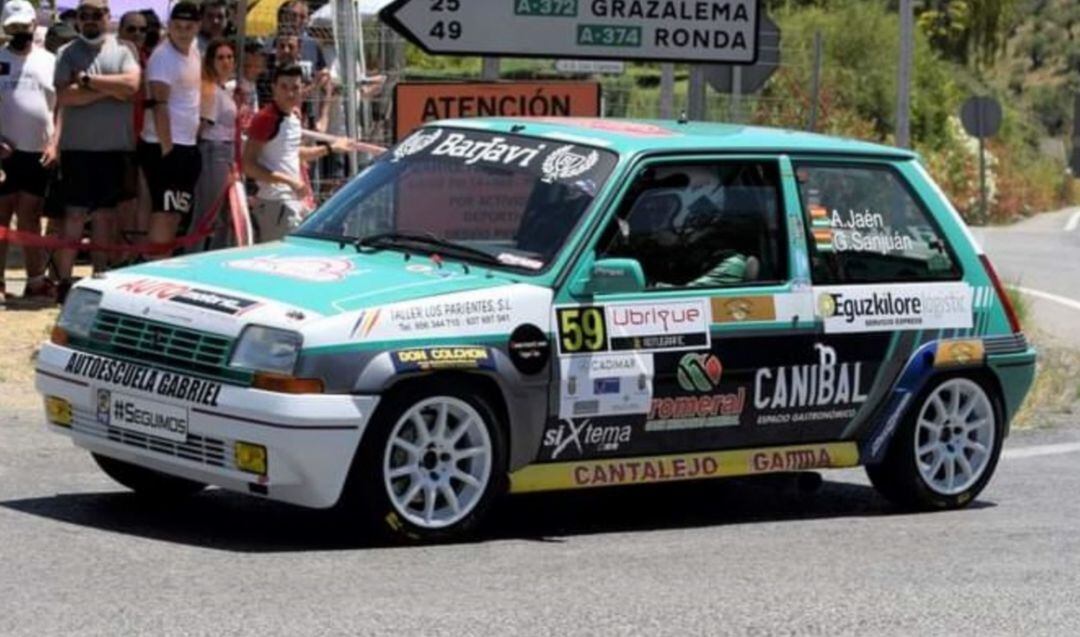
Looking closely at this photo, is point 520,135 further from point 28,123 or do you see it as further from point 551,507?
point 28,123

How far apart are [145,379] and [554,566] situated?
1.63m

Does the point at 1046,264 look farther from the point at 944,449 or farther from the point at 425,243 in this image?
the point at 425,243

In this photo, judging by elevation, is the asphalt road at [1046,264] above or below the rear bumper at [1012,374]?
below

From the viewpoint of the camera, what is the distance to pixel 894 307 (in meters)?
9.85

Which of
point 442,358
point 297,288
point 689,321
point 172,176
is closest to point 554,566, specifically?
point 442,358

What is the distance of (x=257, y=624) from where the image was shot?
7074 millimetres

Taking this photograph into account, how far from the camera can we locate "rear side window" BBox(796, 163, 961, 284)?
9.76 m

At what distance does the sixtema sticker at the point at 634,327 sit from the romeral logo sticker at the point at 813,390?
0.39 metres

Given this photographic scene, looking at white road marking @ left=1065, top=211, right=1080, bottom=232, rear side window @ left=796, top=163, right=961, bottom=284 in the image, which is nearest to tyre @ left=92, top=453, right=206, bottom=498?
rear side window @ left=796, top=163, right=961, bottom=284

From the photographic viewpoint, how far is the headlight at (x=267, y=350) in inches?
321


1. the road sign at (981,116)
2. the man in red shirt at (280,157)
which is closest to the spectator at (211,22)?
the man in red shirt at (280,157)

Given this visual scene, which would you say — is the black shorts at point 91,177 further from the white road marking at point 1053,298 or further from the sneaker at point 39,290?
the white road marking at point 1053,298

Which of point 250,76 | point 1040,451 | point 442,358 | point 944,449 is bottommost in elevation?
point 1040,451

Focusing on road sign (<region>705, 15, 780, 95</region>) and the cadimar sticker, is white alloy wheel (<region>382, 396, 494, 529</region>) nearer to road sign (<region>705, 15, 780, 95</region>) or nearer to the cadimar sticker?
the cadimar sticker
